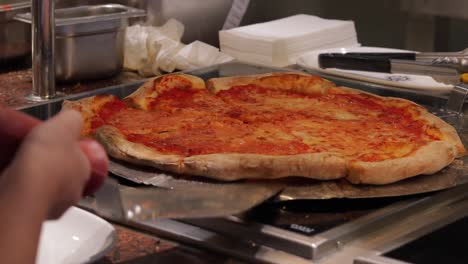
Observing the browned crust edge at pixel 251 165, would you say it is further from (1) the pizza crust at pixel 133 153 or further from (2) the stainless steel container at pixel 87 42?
(2) the stainless steel container at pixel 87 42

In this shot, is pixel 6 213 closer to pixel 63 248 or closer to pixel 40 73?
pixel 63 248

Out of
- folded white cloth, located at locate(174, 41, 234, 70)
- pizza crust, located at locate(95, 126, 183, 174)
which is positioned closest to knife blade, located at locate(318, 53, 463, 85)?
folded white cloth, located at locate(174, 41, 234, 70)

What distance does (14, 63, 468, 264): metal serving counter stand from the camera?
1.08 m

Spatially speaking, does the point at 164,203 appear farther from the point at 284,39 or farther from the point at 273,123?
the point at 284,39

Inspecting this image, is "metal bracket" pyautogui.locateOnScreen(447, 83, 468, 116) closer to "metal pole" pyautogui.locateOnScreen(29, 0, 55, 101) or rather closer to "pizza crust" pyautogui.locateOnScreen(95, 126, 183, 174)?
"pizza crust" pyautogui.locateOnScreen(95, 126, 183, 174)

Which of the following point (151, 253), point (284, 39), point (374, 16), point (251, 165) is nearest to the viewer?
point (151, 253)

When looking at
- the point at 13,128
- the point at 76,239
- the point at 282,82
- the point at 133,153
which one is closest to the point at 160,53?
the point at 282,82

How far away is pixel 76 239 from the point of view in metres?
1.06

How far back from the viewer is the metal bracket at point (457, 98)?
1.67 meters

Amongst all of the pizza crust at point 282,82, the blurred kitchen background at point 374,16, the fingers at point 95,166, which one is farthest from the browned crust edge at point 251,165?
the blurred kitchen background at point 374,16

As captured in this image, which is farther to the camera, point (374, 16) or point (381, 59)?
point (374, 16)

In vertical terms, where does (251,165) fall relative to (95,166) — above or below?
below

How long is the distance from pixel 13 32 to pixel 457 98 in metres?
0.93

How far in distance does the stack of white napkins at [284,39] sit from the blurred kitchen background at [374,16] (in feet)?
0.52
